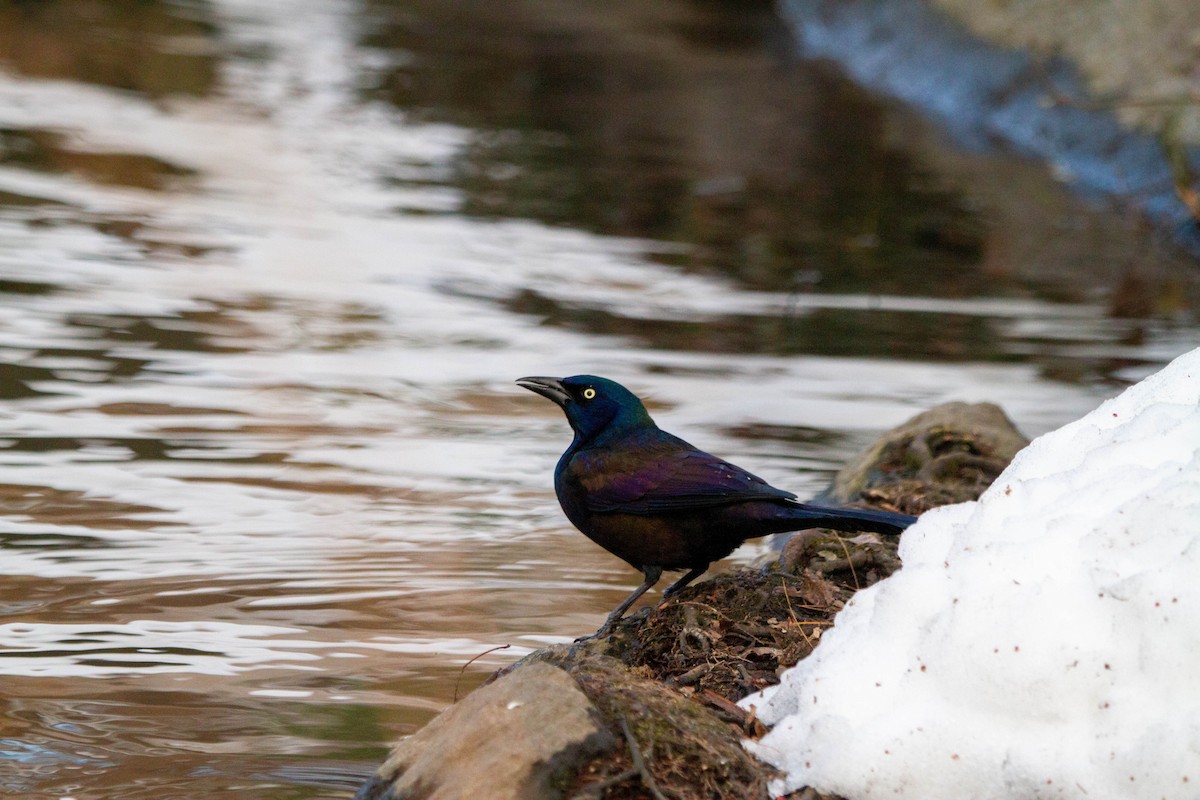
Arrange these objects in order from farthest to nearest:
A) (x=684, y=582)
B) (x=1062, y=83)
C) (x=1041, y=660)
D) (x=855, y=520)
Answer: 1. (x=1062, y=83)
2. (x=684, y=582)
3. (x=855, y=520)
4. (x=1041, y=660)

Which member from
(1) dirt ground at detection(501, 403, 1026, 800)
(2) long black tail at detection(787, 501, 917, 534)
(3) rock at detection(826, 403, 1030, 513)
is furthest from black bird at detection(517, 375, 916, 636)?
(3) rock at detection(826, 403, 1030, 513)

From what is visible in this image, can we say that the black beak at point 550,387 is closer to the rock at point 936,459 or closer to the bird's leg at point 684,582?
the bird's leg at point 684,582

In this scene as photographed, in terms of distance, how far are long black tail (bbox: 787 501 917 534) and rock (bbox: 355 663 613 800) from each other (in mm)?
914

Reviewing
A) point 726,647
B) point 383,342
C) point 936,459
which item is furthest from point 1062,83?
point 726,647

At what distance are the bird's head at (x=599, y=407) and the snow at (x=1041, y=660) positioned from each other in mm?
1174

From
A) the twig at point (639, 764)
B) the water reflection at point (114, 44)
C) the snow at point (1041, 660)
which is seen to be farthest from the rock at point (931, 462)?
the water reflection at point (114, 44)

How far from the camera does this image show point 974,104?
17875 millimetres

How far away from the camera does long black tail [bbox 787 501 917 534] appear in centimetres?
390

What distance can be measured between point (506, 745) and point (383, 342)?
16.9 feet

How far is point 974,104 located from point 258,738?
1533cm

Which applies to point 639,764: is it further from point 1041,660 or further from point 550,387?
point 550,387

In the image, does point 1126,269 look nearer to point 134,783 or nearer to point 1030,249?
point 1030,249

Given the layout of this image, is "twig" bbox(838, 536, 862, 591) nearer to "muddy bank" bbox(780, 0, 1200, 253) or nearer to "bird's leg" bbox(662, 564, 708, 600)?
"bird's leg" bbox(662, 564, 708, 600)

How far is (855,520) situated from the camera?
12.8ft
